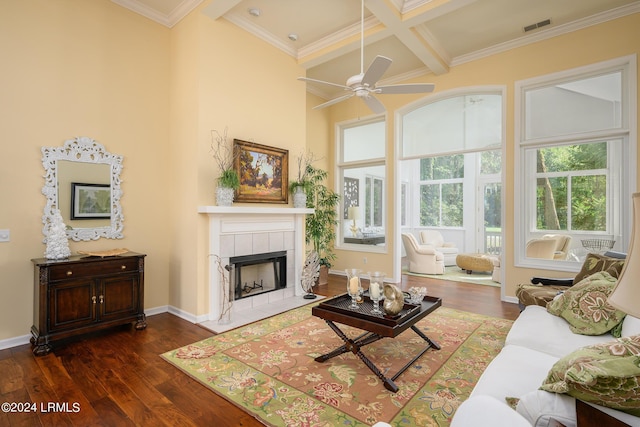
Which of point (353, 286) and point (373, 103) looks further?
point (373, 103)

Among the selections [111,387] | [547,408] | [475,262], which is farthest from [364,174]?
[547,408]

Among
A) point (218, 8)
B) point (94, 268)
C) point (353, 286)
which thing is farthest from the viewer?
point (218, 8)

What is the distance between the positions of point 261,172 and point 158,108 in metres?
1.59

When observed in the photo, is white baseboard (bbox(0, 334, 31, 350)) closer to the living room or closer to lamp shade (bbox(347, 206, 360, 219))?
the living room

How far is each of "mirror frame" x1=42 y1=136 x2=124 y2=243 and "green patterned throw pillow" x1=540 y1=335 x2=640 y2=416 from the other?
170 inches

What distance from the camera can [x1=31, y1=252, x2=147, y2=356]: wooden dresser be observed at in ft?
9.94

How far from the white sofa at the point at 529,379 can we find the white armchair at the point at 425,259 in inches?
155

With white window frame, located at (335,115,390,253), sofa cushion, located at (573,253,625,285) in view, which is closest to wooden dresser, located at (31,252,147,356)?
white window frame, located at (335,115,390,253)

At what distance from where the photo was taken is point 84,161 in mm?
3650

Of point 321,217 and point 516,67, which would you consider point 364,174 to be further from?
point 516,67

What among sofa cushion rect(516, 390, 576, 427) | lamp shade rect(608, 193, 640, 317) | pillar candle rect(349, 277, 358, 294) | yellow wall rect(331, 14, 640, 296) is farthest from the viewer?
yellow wall rect(331, 14, 640, 296)

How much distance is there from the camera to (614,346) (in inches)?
52.8

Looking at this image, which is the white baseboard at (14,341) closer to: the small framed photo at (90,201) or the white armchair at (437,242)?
the small framed photo at (90,201)

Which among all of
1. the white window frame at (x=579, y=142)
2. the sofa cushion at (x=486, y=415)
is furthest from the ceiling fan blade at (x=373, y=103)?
the sofa cushion at (x=486, y=415)
